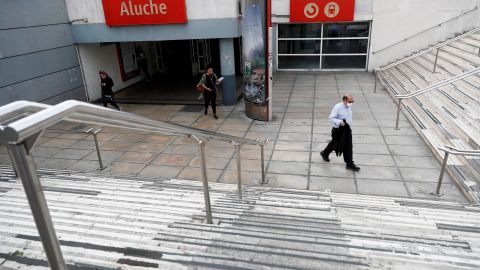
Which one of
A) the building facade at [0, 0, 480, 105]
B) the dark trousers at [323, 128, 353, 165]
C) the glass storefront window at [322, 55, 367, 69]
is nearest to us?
the dark trousers at [323, 128, 353, 165]

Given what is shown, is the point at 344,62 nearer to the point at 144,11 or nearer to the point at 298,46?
the point at 298,46

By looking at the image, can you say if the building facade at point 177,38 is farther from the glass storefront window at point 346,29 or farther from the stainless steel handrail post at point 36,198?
the stainless steel handrail post at point 36,198

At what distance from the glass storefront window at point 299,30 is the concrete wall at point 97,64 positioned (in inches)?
278

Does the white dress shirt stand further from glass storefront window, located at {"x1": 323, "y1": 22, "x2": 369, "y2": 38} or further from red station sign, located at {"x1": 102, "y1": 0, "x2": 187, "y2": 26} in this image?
glass storefront window, located at {"x1": 323, "y1": 22, "x2": 369, "y2": 38}

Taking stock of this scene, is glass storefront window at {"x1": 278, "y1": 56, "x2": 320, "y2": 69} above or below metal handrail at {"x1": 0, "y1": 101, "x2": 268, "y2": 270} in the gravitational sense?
below

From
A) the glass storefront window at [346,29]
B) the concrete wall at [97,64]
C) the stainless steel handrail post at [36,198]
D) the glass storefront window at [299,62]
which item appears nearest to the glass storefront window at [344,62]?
the glass storefront window at [299,62]

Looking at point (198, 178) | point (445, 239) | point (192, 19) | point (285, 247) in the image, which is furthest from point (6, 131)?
point (192, 19)

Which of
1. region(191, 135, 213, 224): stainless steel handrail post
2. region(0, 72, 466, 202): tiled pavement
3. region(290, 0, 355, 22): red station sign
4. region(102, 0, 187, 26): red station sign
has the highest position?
region(102, 0, 187, 26): red station sign

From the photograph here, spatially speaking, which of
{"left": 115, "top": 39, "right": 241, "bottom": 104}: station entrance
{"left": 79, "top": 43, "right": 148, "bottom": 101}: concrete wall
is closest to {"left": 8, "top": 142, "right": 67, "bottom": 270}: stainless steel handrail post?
{"left": 79, "top": 43, "right": 148, "bottom": 101}: concrete wall

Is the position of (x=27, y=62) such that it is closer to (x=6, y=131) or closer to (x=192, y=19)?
(x=192, y=19)

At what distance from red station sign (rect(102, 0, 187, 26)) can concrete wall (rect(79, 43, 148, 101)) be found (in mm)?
1915

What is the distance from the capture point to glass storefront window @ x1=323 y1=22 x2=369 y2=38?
15.0 metres

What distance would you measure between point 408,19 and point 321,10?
3508 millimetres

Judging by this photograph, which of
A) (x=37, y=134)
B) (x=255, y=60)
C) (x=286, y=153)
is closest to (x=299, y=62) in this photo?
→ (x=255, y=60)
